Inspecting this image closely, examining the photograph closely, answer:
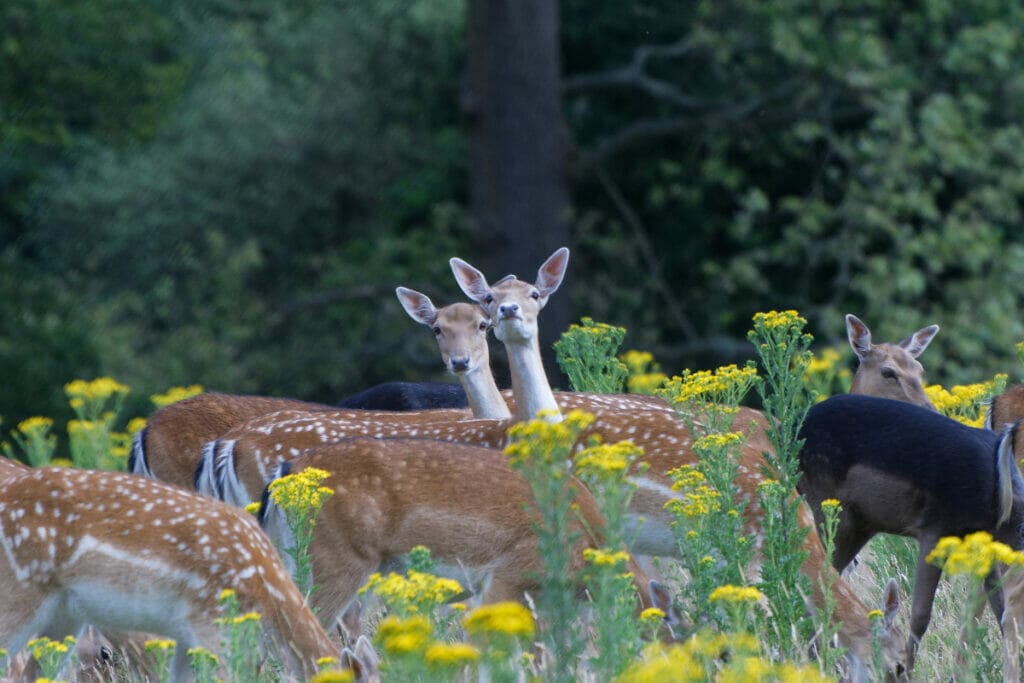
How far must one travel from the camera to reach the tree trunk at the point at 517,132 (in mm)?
14461

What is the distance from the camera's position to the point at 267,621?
15.9 ft

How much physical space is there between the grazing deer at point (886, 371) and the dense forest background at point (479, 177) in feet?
19.5

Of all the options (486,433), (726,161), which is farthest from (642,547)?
(726,161)

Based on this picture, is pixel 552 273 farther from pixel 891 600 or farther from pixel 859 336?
pixel 891 600

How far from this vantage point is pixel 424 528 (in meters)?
5.45

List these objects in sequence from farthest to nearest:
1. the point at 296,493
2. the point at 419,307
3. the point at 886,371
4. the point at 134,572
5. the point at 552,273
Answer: the point at 419,307 → the point at 886,371 → the point at 552,273 → the point at 134,572 → the point at 296,493

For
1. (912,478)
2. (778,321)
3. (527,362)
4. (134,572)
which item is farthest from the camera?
(527,362)

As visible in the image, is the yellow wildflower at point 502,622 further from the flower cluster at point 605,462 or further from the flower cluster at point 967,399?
the flower cluster at point 967,399

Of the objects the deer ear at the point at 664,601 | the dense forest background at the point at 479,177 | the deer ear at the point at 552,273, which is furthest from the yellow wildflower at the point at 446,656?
the dense forest background at the point at 479,177

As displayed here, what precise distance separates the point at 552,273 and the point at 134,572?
9.66ft

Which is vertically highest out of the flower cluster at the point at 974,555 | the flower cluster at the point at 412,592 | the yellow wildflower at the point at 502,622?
the yellow wildflower at the point at 502,622

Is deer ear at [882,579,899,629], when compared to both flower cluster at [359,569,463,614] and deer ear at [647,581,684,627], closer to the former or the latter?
deer ear at [647,581,684,627]

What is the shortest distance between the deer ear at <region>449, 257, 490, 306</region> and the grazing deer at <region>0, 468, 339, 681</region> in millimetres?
2395

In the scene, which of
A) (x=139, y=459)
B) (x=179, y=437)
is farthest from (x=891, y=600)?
(x=139, y=459)
